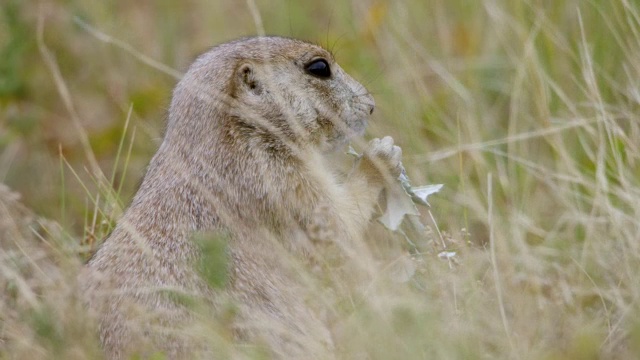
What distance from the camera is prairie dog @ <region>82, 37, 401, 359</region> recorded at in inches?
135

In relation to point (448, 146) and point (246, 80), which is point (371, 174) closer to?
point (246, 80)

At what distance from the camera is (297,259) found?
3.90 m

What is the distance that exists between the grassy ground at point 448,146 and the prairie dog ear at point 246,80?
1.38 feet

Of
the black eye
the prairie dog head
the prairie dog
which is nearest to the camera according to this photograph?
the prairie dog

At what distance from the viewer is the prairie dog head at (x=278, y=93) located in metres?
4.25

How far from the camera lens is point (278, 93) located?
4340mm

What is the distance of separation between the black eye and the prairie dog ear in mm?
243

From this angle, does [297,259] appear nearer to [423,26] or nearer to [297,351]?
[297,351]

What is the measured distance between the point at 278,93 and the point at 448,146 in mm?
1364

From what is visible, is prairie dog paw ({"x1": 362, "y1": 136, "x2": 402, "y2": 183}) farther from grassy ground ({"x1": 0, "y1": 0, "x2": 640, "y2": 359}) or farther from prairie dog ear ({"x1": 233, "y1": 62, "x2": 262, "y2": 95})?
prairie dog ear ({"x1": 233, "y1": 62, "x2": 262, "y2": 95})

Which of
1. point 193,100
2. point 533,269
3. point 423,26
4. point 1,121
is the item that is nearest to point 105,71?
point 1,121

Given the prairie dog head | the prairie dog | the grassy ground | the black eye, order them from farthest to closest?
the black eye < the prairie dog head < the prairie dog < the grassy ground

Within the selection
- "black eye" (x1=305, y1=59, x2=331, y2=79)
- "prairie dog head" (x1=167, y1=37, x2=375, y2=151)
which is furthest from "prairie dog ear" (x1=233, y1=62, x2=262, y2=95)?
"black eye" (x1=305, y1=59, x2=331, y2=79)

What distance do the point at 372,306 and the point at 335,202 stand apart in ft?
3.62
